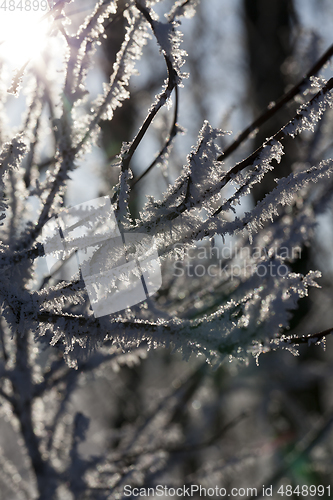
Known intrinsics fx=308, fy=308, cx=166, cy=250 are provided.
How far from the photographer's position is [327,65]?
0.75 metres

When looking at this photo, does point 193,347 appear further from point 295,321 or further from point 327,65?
point 295,321

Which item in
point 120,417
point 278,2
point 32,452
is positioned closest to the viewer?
point 32,452

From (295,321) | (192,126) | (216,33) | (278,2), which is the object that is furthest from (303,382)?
(216,33)

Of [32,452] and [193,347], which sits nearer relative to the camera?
[193,347]

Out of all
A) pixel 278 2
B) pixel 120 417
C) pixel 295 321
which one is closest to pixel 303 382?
pixel 295 321

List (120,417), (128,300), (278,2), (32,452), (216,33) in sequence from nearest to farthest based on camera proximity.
Answer: 1. (128,300)
2. (32,452)
3. (278,2)
4. (120,417)
5. (216,33)

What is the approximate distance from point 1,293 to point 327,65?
96 centimetres

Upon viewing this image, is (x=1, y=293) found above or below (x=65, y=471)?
above

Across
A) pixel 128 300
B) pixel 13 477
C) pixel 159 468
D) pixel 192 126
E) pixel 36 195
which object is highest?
pixel 192 126

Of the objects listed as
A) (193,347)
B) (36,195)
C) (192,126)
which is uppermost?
(192,126)

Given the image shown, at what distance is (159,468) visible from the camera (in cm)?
195

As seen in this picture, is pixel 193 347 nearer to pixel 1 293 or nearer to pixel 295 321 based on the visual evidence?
pixel 1 293

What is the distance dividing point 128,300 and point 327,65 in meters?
0.79

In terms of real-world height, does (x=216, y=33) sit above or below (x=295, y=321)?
above
